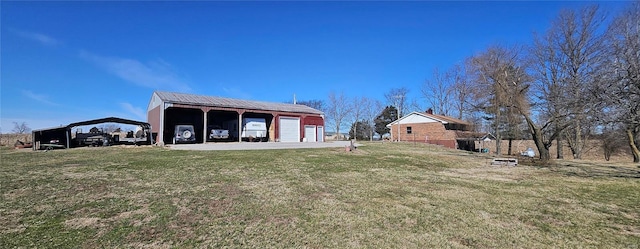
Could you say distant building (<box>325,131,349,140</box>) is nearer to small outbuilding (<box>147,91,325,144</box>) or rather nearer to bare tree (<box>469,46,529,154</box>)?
small outbuilding (<box>147,91,325,144</box>)

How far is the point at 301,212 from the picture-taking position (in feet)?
14.2

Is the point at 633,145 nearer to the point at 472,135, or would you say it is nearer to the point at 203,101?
the point at 472,135

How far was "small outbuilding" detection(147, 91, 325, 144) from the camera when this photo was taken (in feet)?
75.6

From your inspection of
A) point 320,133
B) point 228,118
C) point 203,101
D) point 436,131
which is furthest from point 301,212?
point 436,131

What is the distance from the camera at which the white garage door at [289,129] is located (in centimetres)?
2803

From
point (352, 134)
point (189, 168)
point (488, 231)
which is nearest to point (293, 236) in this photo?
point (488, 231)

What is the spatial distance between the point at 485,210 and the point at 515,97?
1687 cm

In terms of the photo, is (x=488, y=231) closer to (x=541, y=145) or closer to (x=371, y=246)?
(x=371, y=246)

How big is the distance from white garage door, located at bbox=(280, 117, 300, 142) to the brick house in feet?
45.7

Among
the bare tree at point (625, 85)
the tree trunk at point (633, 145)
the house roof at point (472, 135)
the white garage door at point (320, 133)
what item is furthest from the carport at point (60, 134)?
the tree trunk at point (633, 145)

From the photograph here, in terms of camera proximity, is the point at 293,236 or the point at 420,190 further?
the point at 420,190

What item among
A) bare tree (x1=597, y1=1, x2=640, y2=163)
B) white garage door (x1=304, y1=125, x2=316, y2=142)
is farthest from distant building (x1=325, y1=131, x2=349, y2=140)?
bare tree (x1=597, y1=1, x2=640, y2=163)

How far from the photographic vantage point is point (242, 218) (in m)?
3.99

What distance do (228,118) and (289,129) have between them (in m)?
6.38
